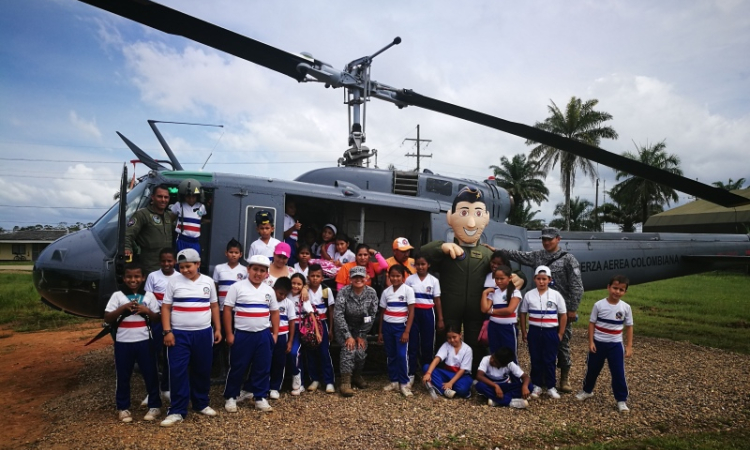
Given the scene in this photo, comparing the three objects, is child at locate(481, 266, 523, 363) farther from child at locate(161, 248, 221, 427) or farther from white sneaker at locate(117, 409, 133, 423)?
white sneaker at locate(117, 409, 133, 423)

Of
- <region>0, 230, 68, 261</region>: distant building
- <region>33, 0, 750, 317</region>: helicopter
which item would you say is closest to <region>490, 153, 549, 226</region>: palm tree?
<region>33, 0, 750, 317</region>: helicopter

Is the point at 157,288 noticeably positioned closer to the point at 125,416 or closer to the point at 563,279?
the point at 125,416

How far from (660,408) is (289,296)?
13.9 ft

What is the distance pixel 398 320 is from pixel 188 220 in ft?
8.77

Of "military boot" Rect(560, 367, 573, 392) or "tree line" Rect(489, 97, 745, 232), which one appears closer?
"military boot" Rect(560, 367, 573, 392)

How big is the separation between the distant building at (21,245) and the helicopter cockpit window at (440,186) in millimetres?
47368

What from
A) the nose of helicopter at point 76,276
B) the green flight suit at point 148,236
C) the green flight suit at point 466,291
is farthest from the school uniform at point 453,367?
the nose of helicopter at point 76,276

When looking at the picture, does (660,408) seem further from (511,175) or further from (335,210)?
(511,175)

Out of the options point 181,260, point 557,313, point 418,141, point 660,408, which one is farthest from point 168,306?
point 418,141

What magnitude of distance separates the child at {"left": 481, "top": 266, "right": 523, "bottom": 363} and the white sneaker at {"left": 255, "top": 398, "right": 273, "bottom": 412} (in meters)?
2.58

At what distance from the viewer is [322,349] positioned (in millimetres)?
5715

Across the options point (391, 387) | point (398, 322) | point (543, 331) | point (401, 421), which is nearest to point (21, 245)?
point (391, 387)

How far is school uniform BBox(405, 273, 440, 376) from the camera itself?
5762mm

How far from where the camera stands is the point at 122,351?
4.66 meters
